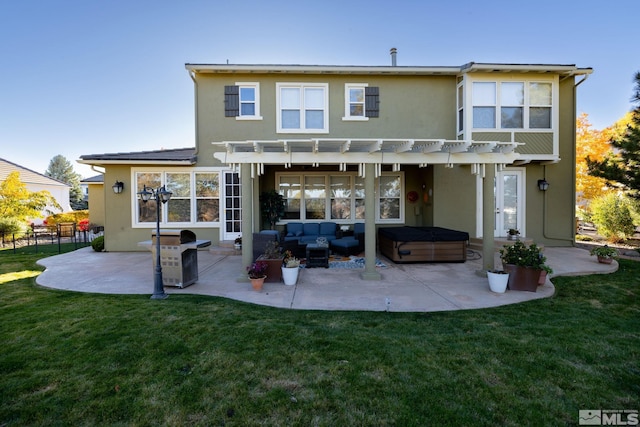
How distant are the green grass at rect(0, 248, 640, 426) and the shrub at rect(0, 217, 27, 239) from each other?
39.7ft

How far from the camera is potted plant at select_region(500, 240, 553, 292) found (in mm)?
5301

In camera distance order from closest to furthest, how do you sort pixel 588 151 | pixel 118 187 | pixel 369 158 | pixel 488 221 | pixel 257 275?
1. pixel 257 275
2. pixel 369 158
3. pixel 488 221
4. pixel 118 187
5. pixel 588 151

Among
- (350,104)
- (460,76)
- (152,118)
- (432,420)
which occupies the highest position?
(152,118)

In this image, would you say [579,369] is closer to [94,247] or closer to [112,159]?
[112,159]

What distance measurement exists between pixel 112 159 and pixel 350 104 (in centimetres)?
790

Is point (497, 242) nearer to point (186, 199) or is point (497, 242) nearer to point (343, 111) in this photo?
point (343, 111)

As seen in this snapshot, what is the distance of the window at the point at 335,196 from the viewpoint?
10.5m

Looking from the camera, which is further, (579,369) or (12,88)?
(12,88)

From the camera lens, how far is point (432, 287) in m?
5.62

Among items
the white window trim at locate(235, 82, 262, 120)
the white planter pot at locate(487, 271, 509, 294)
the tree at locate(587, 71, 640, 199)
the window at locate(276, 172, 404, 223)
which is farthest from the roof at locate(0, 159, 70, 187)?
the tree at locate(587, 71, 640, 199)

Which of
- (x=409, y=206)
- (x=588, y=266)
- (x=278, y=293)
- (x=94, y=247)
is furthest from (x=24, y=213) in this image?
(x=588, y=266)

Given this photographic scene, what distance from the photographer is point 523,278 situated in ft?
17.6

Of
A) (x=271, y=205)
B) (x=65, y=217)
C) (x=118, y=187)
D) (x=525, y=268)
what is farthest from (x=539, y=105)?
(x=65, y=217)

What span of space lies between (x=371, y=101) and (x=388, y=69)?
108cm
